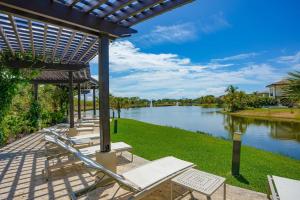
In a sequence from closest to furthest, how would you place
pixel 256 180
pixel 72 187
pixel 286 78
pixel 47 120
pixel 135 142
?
pixel 72 187
pixel 256 180
pixel 286 78
pixel 135 142
pixel 47 120

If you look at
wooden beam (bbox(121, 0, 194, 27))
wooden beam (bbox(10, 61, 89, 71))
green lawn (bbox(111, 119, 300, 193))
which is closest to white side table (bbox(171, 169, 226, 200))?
green lawn (bbox(111, 119, 300, 193))

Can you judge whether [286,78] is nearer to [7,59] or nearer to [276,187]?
[276,187]

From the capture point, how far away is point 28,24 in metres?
4.17

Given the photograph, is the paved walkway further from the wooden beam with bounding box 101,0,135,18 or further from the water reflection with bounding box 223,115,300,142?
the water reflection with bounding box 223,115,300,142

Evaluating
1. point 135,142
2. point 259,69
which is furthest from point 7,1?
point 259,69

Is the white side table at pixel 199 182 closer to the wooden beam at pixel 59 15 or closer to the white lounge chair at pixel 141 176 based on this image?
the white lounge chair at pixel 141 176

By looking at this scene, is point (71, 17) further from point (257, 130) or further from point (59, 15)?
point (257, 130)

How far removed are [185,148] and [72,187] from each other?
4.09 metres

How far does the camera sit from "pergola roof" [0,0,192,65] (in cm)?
326

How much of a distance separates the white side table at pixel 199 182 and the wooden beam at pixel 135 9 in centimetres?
274

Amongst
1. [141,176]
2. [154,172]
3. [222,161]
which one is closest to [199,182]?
[154,172]

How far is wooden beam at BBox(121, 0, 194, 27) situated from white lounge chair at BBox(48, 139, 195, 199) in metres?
2.65

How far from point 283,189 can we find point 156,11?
3.26 meters

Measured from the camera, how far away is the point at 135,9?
11.6 ft
